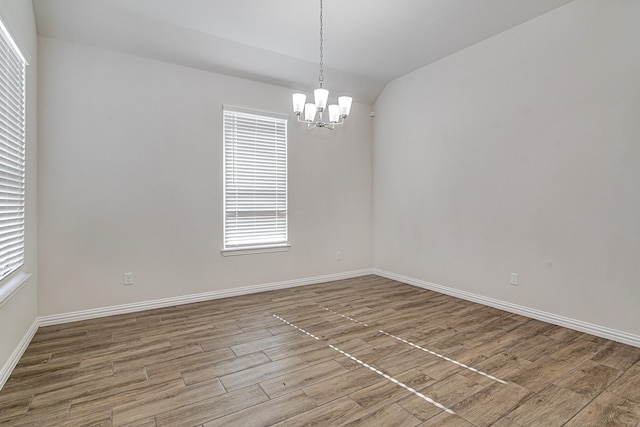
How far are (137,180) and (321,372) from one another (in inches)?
115

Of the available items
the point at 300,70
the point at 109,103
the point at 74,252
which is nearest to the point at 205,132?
the point at 109,103

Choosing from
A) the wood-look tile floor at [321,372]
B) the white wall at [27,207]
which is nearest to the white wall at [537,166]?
the wood-look tile floor at [321,372]

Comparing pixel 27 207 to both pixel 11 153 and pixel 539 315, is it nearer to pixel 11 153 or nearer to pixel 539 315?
pixel 11 153

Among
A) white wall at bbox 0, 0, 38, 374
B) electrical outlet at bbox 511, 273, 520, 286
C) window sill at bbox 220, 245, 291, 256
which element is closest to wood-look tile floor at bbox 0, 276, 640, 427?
white wall at bbox 0, 0, 38, 374

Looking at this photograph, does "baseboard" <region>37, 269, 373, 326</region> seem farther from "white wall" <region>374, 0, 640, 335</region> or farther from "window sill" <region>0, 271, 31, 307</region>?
"white wall" <region>374, 0, 640, 335</region>

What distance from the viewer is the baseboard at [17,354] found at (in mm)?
2250

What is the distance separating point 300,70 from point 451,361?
12.9 feet

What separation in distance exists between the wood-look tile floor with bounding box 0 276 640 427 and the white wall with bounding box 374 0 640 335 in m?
0.55

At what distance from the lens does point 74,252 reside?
346cm

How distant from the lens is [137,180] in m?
3.76

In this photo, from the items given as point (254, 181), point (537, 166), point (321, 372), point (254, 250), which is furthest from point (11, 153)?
point (537, 166)

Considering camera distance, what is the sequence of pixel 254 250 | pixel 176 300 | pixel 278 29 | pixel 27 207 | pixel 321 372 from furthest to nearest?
pixel 254 250, pixel 176 300, pixel 278 29, pixel 27 207, pixel 321 372

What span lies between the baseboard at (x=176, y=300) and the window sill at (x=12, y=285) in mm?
767

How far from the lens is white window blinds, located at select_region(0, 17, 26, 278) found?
2.35m
